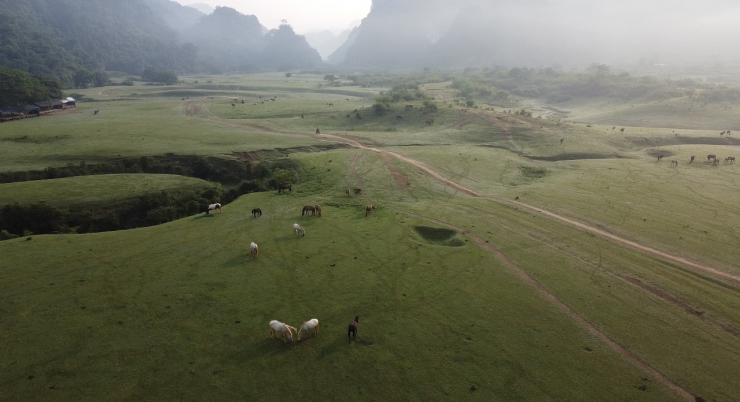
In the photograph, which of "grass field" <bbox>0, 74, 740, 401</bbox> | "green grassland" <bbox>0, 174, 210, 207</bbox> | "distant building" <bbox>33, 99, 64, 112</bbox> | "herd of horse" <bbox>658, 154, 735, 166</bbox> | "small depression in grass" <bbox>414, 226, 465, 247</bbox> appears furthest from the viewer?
"distant building" <bbox>33, 99, 64, 112</bbox>

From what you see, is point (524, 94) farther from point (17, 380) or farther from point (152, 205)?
point (17, 380)

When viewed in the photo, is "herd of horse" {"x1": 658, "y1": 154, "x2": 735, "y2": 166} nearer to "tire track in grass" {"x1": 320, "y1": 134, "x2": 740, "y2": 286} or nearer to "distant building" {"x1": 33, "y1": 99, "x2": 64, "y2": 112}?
"tire track in grass" {"x1": 320, "y1": 134, "x2": 740, "y2": 286}

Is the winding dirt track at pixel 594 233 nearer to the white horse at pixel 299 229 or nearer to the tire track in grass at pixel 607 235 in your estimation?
the tire track in grass at pixel 607 235

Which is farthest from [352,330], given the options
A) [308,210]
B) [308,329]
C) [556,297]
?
[308,210]

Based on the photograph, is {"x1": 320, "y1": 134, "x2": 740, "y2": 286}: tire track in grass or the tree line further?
the tree line

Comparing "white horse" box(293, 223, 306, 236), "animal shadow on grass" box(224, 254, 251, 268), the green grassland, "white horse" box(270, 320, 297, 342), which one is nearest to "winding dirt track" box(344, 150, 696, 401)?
"white horse" box(293, 223, 306, 236)

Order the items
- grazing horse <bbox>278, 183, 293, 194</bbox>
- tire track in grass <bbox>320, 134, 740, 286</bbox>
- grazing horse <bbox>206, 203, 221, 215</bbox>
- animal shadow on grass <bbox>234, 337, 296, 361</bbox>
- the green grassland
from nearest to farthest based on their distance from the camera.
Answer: animal shadow on grass <bbox>234, 337, 296, 361</bbox> < tire track in grass <bbox>320, 134, 740, 286</bbox> < grazing horse <bbox>206, 203, 221, 215</bbox> < the green grassland < grazing horse <bbox>278, 183, 293, 194</bbox>

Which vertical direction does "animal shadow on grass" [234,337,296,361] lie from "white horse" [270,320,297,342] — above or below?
below

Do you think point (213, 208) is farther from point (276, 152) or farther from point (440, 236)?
point (276, 152)
